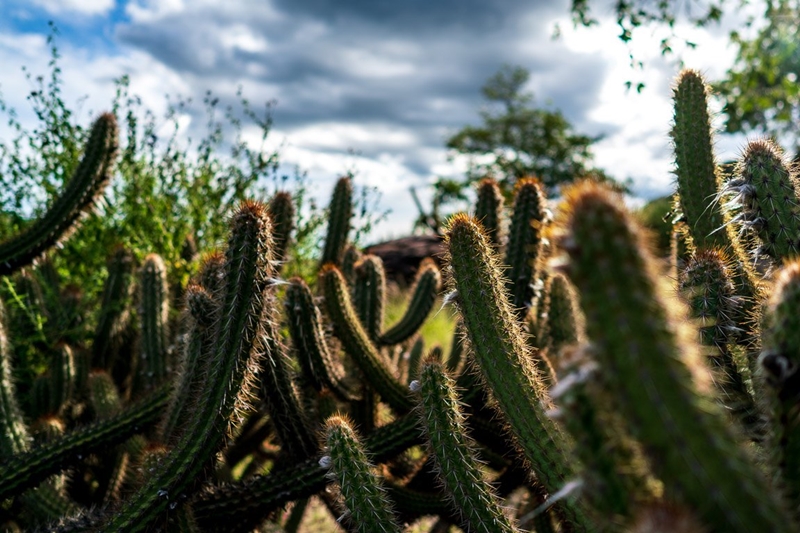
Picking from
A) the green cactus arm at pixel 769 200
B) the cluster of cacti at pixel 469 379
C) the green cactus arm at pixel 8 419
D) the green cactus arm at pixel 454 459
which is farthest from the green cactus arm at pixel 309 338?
the green cactus arm at pixel 769 200

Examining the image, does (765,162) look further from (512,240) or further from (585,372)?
(585,372)

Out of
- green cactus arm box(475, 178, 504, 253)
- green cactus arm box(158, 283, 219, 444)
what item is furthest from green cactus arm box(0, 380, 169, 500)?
green cactus arm box(475, 178, 504, 253)

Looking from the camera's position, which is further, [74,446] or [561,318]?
[561,318]

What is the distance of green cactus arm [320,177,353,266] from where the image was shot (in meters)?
4.74

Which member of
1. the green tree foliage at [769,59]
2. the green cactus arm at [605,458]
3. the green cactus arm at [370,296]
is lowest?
the green cactus arm at [605,458]

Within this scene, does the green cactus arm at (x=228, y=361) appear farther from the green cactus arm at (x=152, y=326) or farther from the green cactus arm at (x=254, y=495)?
the green cactus arm at (x=152, y=326)

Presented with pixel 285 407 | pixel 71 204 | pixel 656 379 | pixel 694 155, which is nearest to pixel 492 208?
pixel 694 155

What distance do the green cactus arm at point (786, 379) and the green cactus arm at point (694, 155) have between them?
1.60m

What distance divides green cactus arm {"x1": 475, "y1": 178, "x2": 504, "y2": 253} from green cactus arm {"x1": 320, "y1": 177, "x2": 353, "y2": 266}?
50.3 inches

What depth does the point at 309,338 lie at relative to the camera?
338 centimetres

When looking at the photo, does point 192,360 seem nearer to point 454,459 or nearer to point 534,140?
point 454,459

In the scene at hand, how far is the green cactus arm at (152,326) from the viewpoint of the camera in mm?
3957

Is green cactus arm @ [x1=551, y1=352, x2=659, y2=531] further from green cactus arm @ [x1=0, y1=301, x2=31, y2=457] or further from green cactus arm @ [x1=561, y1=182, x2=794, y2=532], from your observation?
green cactus arm @ [x1=0, y1=301, x2=31, y2=457]

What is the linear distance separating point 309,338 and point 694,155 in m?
1.88
